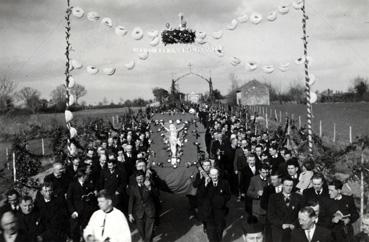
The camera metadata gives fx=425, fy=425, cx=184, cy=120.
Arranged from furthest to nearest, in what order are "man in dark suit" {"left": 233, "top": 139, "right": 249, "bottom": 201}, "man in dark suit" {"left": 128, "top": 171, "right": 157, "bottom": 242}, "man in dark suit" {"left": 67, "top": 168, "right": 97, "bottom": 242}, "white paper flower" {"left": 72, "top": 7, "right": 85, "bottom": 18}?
"white paper flower" {"left": 72, "top": 7, "right": 85, "bottom": 18}, "man in dark suit" {"left": 233, "top": 139, "right": 249, "bottom": 201}, "man in dark suit" {"left": 128, "top": 171, "right": 157, "bottom": 242}, "man in dark suit" {"left": 67, "top": 168, "right": 97, "bottom": 242}

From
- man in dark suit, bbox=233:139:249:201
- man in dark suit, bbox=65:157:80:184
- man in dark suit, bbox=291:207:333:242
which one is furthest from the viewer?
man in dark suit, bbox=233:139:249:201

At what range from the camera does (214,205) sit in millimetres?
7922

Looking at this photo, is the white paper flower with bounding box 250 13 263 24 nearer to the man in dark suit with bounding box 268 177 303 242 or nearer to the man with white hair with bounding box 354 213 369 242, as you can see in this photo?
the man in dark suit with bounding box 268 177 303 242

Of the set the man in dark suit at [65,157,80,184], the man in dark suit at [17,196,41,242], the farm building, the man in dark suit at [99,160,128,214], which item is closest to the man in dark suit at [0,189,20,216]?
the man in dark suit at [17,196,41,242]

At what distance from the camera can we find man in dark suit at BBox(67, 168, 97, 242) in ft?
25.3

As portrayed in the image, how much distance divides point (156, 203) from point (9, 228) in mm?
4172

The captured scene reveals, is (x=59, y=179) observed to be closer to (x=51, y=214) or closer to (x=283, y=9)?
(x=51, y=214)

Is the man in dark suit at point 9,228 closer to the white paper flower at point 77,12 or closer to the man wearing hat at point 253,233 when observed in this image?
the man wearing hat at point 253,233

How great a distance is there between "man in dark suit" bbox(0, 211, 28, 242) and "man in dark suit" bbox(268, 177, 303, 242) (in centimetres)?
365

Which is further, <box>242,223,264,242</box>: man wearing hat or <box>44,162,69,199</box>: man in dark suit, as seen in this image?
<box>44,162,69,199</box>: man in dark suit

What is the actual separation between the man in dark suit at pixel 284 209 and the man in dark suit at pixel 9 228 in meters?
3.65

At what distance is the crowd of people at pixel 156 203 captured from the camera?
4926mm

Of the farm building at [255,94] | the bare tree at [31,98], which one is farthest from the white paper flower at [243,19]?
the farm building at [255,94]

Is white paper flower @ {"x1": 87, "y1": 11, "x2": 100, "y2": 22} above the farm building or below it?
above
